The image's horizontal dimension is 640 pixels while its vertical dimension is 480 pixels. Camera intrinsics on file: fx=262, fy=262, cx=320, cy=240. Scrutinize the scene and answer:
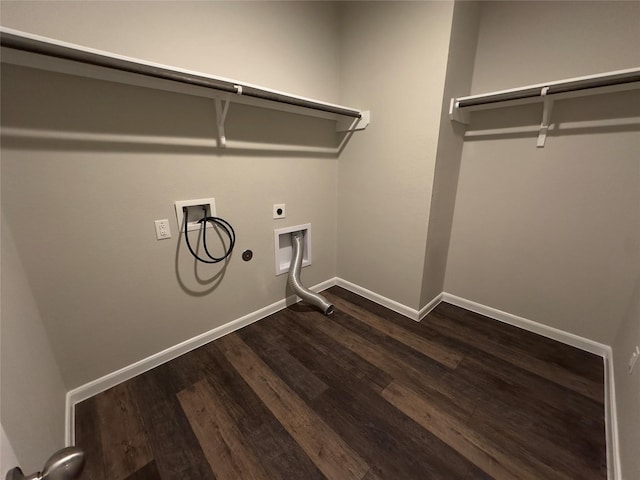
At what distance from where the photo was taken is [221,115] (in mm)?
1567

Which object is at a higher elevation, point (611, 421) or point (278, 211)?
point (278, 211)

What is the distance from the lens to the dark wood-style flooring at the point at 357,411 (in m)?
1.14

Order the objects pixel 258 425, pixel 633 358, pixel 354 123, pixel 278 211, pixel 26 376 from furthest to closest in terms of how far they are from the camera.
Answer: pixel 354 123, pixel 278 211, pixel 258 425, pixel 633 358, pixel 26 376

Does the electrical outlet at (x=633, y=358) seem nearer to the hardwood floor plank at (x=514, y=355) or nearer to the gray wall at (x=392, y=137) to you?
the hardwood floor plank at (x=514, y=355)

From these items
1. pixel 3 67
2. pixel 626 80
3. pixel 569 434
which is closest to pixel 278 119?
pixel 3 67

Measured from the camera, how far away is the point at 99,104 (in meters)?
1.23

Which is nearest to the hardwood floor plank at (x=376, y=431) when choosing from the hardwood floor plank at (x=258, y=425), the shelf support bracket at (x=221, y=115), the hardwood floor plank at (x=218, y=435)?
the hardwood floor plank at (x=258, y=425)

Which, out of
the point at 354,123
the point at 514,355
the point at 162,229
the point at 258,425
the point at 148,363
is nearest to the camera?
the point at 258,425

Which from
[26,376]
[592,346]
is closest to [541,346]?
[592,346]

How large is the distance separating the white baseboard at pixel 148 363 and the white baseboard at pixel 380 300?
26.1 inches

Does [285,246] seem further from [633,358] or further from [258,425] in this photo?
[633,358]

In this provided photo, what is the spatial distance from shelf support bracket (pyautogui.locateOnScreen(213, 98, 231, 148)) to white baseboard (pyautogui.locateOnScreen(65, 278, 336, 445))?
1.29 metres

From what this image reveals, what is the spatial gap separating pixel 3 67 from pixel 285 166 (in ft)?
4.56

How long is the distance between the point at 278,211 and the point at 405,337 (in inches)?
53.3
